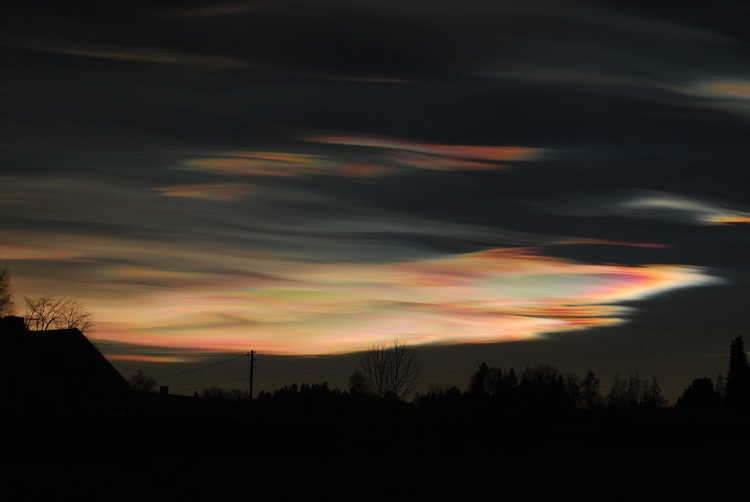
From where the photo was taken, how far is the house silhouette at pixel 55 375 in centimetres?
5894

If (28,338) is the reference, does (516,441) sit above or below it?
below

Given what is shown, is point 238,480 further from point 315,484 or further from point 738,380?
point 738,380

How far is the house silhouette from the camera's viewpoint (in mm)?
58938

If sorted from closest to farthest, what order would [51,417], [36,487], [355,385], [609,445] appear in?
1. [36,487]
2. [51,417]
3. [609,445]
4. [355,385]

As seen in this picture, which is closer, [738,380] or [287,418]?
[287,418]

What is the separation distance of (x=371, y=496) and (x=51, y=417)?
55.6ft

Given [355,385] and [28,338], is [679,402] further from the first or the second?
[28,338]

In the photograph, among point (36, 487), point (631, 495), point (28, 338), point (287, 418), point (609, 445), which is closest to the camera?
point (36, 487)

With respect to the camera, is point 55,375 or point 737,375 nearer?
point 55,375

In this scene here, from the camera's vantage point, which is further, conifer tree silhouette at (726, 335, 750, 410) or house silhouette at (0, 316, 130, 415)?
conifer tree silhouette at (726, 335, 750, 410)

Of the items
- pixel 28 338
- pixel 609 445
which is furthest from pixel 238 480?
pixel 28 338

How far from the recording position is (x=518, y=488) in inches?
1332

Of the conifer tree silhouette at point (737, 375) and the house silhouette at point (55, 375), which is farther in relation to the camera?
the conifer tree silhouette at point (737, 375)

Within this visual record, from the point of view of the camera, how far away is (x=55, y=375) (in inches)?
2447
